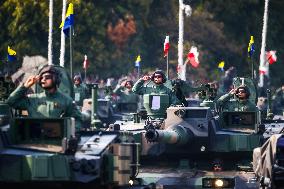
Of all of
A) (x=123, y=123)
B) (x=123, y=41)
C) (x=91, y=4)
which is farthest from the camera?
(x=123, y=41)

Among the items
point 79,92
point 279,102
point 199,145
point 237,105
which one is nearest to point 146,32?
point 279,102

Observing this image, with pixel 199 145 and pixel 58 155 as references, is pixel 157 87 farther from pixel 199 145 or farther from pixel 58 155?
pixel 58 155

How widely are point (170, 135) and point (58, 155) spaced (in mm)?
6268

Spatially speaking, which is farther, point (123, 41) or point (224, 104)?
point (123, 41)

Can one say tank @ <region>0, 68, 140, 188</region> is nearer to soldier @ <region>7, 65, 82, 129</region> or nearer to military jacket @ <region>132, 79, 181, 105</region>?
soldier @ <region>7, 65, 82, 129</region>

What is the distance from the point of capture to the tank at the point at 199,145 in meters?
25.5

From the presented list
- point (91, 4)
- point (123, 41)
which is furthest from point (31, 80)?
point (123, 41)

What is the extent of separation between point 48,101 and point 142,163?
6.28 metres

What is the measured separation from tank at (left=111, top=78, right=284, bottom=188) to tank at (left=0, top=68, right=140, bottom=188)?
448 centimetres

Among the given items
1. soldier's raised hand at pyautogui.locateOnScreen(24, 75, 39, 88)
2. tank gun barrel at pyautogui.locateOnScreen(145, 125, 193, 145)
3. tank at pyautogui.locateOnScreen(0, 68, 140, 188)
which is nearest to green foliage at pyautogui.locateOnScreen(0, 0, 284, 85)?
tank gun barrel at pyautogui.locateOnScreen(145, 125, 193, 145)

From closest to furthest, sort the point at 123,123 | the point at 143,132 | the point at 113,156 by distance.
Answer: the point at 113,156 < the point at 143,132 < the point at 123,123

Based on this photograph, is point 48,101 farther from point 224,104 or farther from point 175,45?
point 175,45

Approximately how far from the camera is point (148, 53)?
74875 millimetres

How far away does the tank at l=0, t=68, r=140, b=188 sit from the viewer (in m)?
18.9
